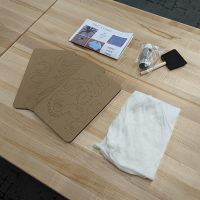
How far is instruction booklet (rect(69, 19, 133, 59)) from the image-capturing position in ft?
3.05

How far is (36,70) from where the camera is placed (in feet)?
2.88

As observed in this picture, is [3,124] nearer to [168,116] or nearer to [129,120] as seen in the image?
[129,120]

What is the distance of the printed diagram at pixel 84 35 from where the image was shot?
965mm

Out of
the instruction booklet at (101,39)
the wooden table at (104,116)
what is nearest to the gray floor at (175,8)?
the wooden table at (104,116)

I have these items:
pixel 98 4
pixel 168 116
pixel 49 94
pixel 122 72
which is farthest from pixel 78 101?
pixel 98 4

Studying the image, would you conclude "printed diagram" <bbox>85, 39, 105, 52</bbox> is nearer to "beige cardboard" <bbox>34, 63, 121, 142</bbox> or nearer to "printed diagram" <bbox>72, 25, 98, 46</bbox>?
"printed diagram" <bbox>72, 25, 98, 46</bbox>

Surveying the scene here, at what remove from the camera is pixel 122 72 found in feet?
2.84

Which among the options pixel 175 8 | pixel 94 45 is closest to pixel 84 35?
pixel 94 45

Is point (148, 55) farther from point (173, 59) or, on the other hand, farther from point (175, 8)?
point (175, 8)

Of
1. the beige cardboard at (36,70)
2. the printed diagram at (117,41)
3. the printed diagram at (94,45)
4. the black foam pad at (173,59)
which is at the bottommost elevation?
the beige cardboard at (36,70)

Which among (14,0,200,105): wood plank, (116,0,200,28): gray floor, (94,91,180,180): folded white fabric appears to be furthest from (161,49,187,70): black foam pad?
(116,0,200,28): gray floor

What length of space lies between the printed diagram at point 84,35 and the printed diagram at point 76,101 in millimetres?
251

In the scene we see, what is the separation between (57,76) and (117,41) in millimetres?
367

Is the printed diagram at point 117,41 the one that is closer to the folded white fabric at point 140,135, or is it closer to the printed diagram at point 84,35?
the printed diagram at point 84,35
